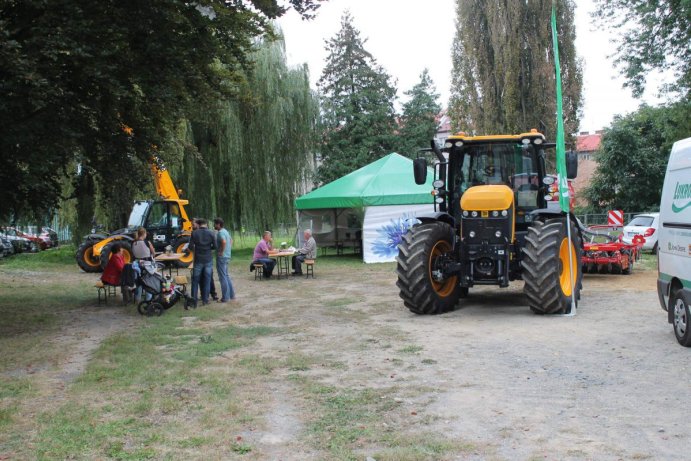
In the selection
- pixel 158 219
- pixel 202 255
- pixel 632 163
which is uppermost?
pixel 632 163

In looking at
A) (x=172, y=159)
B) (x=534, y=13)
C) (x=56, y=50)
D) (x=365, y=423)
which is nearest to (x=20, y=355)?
(x=56, y=50)

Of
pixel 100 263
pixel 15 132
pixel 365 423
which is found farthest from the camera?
pixel 100 263

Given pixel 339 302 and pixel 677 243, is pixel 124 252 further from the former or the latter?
pixel 677 243

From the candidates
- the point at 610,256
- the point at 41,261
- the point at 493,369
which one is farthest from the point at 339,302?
the point at 41,261

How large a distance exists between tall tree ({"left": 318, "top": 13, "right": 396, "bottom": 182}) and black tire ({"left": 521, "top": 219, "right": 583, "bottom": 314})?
2798 centimetres

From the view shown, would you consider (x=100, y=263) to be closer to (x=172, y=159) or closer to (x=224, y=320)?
(x=172, y=159)

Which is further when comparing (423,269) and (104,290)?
(104,290)

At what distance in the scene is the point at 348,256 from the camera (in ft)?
83.7

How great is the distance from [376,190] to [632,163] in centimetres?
1576

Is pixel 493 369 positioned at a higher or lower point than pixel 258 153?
lower

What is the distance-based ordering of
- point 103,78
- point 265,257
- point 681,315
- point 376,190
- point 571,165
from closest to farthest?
1. point 681,315
2. point 103,78
3. point 571,165
4. point 265,257
5. point 376,190

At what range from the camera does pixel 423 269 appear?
10.3 metres

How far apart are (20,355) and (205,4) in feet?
18.0

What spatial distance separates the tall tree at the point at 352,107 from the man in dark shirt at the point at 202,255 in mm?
25212
